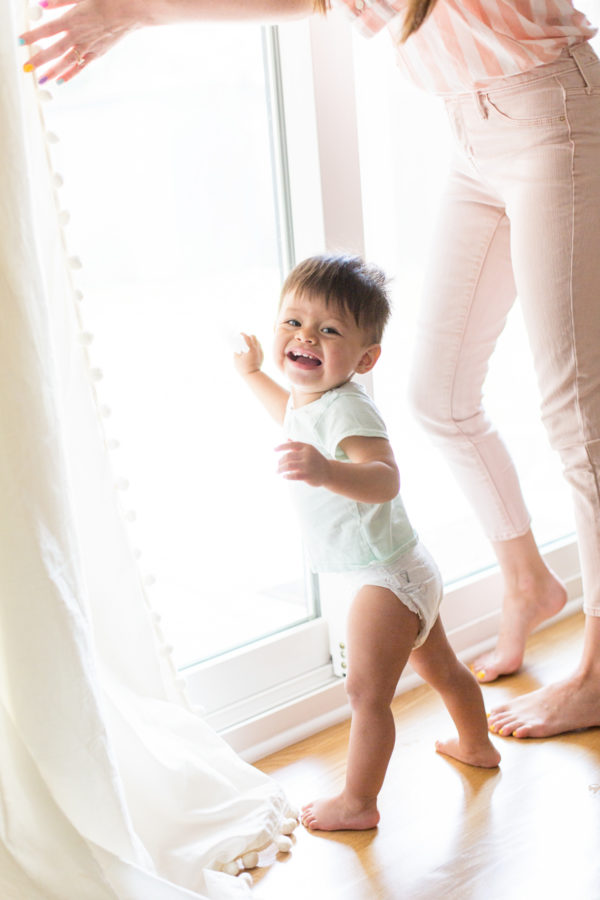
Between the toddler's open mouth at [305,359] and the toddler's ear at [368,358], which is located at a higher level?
the toddler's open mouth at [305,359]

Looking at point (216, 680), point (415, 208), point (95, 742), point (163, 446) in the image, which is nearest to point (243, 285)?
point (163, 446)

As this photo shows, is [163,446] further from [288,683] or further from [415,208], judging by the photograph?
[415,208]

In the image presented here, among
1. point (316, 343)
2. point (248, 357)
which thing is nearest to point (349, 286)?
point (316, 343)

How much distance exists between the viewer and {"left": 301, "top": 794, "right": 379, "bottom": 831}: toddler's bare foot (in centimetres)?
133

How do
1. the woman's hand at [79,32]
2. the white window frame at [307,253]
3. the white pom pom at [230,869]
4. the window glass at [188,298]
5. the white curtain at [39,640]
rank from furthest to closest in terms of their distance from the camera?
the white window frame at [307,253] → the window glass at [188,298] → the white pom pom at [230,869] → the woman's hand at [79,32] → the white curtain at [39,640]

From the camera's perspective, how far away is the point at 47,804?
3.34ft

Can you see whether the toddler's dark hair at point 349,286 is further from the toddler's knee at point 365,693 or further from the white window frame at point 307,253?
the toddler's knee at point 365,693

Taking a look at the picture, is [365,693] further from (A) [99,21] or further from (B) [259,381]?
(A) [99,21]

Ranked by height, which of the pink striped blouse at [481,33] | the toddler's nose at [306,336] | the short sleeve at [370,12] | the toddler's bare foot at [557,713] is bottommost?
the toddler's bare foot at [557,713]

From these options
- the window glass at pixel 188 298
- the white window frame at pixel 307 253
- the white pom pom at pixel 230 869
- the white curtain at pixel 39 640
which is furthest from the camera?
the white window frame at pixel 307 253

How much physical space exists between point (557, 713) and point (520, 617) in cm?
27

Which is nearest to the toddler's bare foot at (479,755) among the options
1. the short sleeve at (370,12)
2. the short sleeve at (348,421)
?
the short sleeve at (348,421)

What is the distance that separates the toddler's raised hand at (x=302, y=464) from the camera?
1130 millimetres

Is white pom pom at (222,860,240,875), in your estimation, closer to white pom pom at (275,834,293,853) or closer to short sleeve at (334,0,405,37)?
white pom pom at (275,834,293,853)
